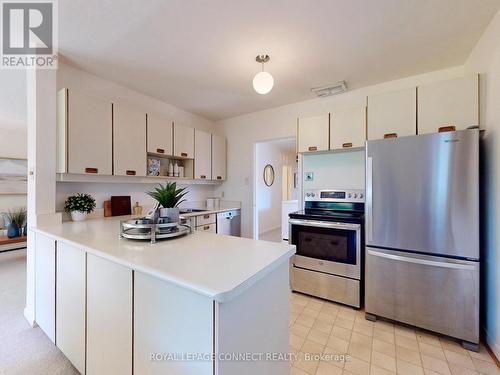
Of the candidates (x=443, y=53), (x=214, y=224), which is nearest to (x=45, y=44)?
(x=214, y=224)

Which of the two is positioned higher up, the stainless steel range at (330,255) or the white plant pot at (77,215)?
the white plant pot at (77,215)

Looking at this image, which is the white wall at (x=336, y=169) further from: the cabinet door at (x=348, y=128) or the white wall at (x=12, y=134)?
the white wall at (x=12, y=134)

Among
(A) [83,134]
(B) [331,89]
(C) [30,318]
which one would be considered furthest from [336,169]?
(C) [30,318]

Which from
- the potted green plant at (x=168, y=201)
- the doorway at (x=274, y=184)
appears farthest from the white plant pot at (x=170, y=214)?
the doorway at (x=274, y=184)

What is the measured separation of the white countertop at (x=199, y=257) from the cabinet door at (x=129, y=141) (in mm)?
1123

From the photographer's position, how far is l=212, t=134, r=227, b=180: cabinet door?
374 cm

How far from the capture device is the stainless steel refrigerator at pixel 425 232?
1.67 metres

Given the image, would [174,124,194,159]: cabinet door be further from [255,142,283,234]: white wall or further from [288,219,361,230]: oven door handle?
[255,142,283,234]: white wall

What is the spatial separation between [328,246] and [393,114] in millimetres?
1506

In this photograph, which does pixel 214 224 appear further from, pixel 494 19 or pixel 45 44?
pixel 494 19

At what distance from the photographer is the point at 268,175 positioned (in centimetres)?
585

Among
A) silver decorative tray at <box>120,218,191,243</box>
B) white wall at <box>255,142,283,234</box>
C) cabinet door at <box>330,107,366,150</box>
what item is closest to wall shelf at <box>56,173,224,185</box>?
silver decorative tray at <box>120,218,191,243</box>

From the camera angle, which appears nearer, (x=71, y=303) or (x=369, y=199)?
(x=71, y=303)

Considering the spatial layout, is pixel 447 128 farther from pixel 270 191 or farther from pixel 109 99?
pixel 270 191
